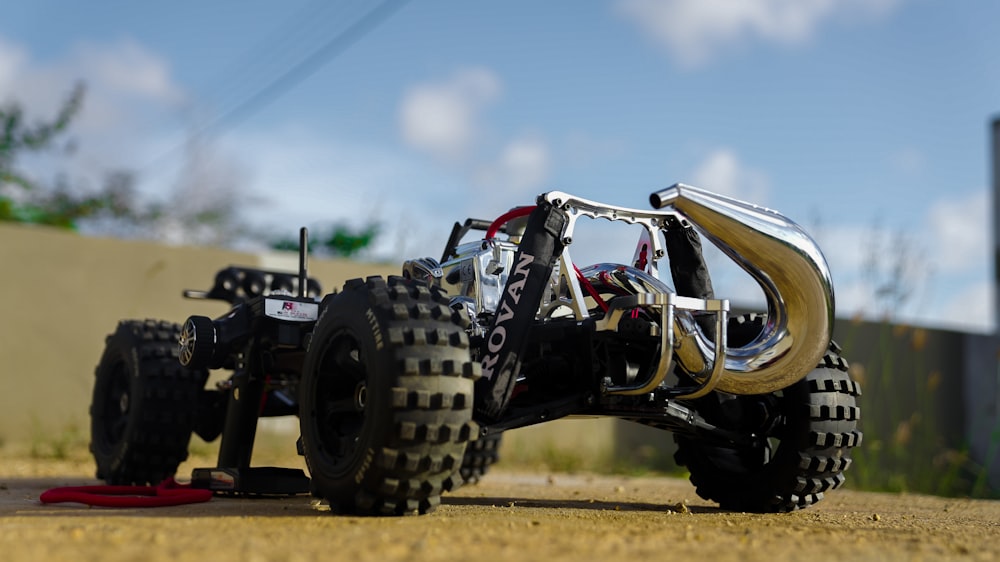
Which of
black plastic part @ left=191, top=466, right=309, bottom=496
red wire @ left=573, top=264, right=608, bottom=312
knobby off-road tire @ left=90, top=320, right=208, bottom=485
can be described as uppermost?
red wire @ left=573, top=264, right=608, bottom=312

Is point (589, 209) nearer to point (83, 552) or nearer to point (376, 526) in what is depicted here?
point (376, 526)

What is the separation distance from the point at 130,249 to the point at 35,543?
23.8ft

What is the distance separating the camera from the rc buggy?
3.72 m

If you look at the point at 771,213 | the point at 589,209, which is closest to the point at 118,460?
the point at 589,209

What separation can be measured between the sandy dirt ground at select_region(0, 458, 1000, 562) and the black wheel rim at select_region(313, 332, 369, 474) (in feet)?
0.97

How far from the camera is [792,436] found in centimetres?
456

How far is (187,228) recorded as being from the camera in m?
21.5

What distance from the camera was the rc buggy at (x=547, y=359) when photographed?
3725mm

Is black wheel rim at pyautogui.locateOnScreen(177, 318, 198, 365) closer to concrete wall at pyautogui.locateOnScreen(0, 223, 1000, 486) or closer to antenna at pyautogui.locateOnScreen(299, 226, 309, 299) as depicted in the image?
antenna at pyautogui.locateOnScreen(299, 226, 309, 299)

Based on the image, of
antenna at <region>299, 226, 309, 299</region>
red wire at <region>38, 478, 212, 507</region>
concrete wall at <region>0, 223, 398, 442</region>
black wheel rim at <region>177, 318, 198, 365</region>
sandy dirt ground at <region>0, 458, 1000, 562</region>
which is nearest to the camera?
sandy dirt ground at <region>0, 458, 1000, 562</region>

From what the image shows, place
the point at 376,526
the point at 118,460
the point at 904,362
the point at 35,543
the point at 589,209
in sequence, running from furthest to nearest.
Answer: the point at 904,362
the point at 118,460
the point at 589,209
the point at 376,526
the point at 35,543

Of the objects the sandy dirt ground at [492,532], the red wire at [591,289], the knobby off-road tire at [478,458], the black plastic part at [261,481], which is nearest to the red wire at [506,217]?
the red wire at [591,289]

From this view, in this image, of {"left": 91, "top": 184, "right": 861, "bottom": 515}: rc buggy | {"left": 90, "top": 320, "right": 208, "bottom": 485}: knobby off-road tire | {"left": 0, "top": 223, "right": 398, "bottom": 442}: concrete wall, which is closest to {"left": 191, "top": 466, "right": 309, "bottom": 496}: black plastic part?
{"left": 91, "top": 184, "right": 861, "bottom": 515}: rc buggy

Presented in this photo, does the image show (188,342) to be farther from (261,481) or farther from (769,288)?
(769,288)
